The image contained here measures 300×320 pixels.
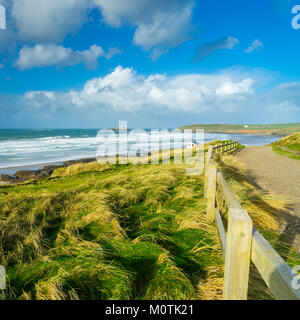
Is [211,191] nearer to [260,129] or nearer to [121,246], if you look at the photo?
[121,246]

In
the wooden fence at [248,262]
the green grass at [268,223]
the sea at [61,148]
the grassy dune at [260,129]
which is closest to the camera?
the wooden fence at [248,262]

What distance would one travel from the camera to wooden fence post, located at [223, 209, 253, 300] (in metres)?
1.54

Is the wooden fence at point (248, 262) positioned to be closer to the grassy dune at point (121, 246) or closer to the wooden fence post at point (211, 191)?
the grassy dune at point (121, 246)

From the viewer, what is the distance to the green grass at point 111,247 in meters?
2.49

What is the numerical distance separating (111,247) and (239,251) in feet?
8.10

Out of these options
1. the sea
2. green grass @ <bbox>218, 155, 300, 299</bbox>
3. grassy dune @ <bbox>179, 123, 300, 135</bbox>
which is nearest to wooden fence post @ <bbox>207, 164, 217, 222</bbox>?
green grass @ <bbox>218, 155, 300, 299</bbox>

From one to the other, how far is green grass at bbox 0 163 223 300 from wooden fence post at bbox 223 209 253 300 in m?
0.87

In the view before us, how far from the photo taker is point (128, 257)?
3.20 meters

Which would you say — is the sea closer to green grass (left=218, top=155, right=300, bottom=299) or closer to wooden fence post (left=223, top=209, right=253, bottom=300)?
green grass (left=218, top=155, right=300, bottom=299)

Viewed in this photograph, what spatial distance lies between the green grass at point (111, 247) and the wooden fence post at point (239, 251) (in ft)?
2.86

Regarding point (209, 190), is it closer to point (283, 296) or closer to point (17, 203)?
point (283, 296)

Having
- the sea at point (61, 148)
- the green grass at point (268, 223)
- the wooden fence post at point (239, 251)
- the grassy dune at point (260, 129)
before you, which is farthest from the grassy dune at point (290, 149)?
the grassy dune at point (260, 129)
